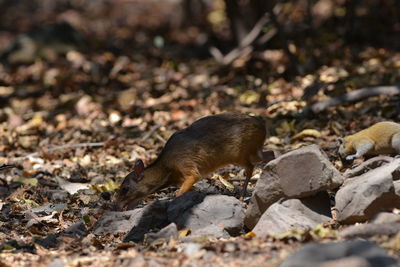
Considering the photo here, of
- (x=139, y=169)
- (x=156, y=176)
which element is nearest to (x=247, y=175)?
(x=156, y=176)

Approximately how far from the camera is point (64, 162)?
8898 millimetres

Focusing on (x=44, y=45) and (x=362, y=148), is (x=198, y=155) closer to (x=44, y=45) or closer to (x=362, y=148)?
(x=362, y=148)

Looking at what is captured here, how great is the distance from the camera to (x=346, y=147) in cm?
695

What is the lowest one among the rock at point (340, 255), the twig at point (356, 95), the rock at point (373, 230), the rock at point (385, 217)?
the twig at point (356, 95)

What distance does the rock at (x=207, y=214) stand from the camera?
556 cm

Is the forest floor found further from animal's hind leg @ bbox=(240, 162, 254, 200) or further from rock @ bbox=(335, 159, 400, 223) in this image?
animal's hind leg @ bbox=(240, 162, 254, 200)

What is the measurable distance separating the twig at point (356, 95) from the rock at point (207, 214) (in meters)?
3.79

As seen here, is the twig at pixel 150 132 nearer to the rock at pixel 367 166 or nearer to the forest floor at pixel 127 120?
the forest floor at pixel 127 120

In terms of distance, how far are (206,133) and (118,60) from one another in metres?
8.22

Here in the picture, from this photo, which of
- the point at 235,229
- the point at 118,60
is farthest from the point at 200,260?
the point at 118,60

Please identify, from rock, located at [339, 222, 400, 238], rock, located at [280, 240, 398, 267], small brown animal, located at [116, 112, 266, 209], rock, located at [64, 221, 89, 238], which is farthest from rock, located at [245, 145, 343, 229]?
rock, located at [64, 221, 89, 238]

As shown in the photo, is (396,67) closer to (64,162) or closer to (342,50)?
(342,50)

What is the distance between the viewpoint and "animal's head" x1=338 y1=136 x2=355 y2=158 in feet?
22.6

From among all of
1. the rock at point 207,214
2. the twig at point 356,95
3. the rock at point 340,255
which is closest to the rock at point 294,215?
the rock at point 207,214
